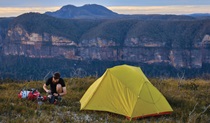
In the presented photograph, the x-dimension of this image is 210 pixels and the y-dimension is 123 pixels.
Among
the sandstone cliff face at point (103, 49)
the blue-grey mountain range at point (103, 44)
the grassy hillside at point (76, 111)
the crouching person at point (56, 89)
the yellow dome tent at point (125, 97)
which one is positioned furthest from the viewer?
the blue-grey mountain range at point (103, 44)

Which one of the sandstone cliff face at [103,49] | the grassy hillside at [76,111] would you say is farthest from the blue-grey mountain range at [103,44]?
the grassy hillside at [76,111]

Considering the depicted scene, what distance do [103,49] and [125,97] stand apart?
359ft

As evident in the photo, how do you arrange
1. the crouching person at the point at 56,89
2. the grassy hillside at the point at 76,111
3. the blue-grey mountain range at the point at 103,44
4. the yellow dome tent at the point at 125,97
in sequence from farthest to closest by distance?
the blue-grey mountain range at the point at 103,44 → the crouching person at the point at 56,89 → the yellow dome tent at the point at 125,97 → the grassy hillside at the point at 76,111

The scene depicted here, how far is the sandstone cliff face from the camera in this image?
10456 centimetres

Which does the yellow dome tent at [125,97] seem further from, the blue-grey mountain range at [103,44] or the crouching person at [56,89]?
the blue-grey mountain range at [103,44]

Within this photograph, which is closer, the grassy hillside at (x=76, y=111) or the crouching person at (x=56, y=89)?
the grassy hillside at (x=76, y=111)

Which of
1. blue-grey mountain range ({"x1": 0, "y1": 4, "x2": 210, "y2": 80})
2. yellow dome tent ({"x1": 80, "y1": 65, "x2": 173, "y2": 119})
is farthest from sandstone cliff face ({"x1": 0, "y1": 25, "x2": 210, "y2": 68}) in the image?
yellow dome tent ({"x1": 80, "y1": 65, "x2": 173, "y2": 119})

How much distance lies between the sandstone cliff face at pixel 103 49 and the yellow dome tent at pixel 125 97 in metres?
95.2

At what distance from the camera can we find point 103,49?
119 meters

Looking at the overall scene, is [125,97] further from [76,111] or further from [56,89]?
[56,89]

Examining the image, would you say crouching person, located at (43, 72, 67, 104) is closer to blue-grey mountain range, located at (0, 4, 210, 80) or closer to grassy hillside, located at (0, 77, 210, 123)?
grassy hillside, located at (0, 77, 210, 123)

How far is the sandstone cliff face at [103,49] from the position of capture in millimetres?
104562

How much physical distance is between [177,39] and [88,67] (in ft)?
101

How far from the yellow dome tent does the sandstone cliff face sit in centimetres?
9519
